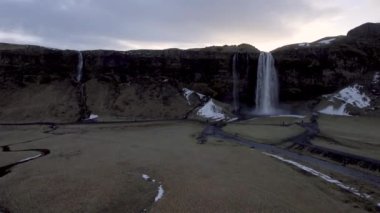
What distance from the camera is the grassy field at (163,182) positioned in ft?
64.6

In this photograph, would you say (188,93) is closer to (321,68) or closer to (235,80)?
(235,80)

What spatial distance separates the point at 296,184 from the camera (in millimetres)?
23953

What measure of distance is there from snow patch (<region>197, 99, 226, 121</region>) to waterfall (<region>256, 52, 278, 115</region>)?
1045 cm

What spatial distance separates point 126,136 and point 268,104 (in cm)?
3694

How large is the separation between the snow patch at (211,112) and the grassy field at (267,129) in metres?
5.94

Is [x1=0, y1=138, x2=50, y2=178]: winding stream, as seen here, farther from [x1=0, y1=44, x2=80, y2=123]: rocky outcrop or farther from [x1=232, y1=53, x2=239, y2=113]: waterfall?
[x1=232, y1=53, x2=239, y2=113]: waterfall

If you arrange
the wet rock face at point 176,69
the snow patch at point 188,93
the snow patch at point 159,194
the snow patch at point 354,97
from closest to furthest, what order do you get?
the snow patch at point 159,194
the snow patch at point 354,97
the snow patch at point 188,93
the wet rock face at point 176,69

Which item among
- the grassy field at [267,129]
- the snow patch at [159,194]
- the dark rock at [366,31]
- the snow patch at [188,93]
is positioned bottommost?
the grassy field at [267,129]

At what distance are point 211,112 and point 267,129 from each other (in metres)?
17.9

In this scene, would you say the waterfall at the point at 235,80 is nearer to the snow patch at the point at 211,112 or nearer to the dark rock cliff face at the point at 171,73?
the dark rock cliff face at the point at 171,73

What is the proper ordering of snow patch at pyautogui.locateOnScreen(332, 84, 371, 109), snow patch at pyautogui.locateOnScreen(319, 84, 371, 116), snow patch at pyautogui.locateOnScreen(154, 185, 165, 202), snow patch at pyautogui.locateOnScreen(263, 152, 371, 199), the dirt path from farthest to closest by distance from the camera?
1. snow patch at pyautogui.locateOnScreen(332, 84, 371, 109)
2. snow patch at pyautogui.locateOnScreen(319, 84, 371, 116)
3. the dirt path
4. snow patch at pyautogui.locateOnScreen(263, 152, 371, 199)
5. snow patch at pyautogui.locateOnScreen(154, 185, 165, 202)

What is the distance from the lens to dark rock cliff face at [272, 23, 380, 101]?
76562 millimetres

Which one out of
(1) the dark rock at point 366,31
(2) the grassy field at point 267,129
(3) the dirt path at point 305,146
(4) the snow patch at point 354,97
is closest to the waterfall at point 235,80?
(2) the grassy field at point 267,129

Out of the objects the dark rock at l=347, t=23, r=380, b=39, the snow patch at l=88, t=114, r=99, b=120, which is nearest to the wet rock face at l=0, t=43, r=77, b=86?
the snow patch at l=88, t=114, r=99, b=120
